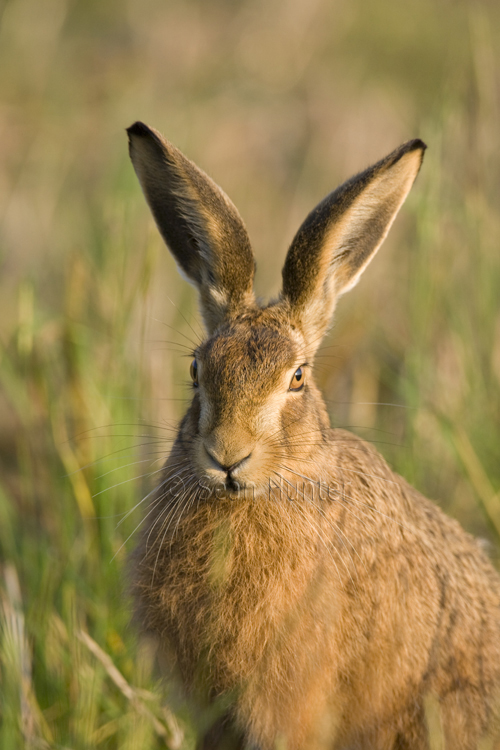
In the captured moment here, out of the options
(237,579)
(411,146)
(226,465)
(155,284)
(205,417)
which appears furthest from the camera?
(155,284)

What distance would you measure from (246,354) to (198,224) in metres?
0.75

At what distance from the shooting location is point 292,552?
3.55 metres

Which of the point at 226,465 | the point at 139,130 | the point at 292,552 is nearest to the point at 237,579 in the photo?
the point at 292,552

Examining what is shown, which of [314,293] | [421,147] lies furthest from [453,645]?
[421,147]

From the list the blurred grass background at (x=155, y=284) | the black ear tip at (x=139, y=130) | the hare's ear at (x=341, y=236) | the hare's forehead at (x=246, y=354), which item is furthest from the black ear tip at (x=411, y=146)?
the blurred grass background at (x=155, y=284)

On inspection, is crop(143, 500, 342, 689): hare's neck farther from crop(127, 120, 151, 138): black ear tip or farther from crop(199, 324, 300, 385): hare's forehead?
crop(127, 120, 151, 138): black ear tip

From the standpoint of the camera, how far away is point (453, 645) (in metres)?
3.76

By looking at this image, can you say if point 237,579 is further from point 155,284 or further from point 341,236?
point 155,284

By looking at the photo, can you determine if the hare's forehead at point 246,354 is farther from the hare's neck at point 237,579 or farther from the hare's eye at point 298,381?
the hare's neck at point 237,579

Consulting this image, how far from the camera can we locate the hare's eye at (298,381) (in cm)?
360

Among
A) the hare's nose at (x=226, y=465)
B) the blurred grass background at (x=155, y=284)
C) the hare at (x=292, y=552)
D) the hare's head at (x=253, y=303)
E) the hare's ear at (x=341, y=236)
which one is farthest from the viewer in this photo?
the blurred grass background at (x=155, y=284)

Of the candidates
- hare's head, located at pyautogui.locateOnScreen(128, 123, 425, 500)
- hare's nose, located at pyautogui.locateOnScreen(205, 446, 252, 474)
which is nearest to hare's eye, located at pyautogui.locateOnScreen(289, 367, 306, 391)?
hare's head, located at pyautogui.locateOnScreen(128, 123, 425, 500)

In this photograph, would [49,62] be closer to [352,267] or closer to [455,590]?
[352,267]

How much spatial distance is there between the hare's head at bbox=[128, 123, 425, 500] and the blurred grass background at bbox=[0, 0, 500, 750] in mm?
319
